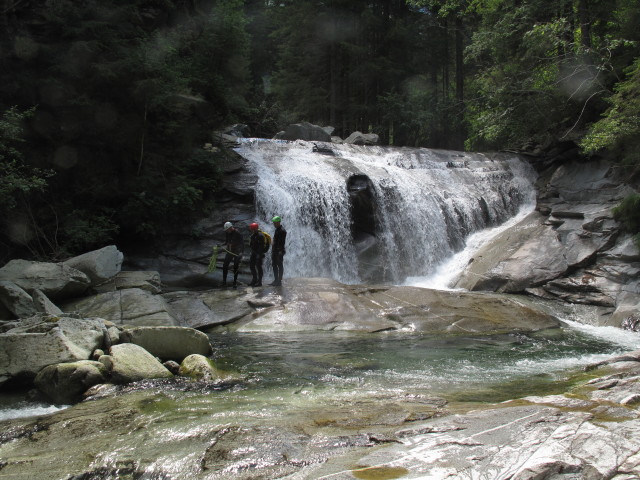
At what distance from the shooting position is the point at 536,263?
1359 cm

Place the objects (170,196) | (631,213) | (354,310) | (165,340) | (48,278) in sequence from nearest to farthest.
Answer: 1. (165,340)
2. (48,278)
3. (354,310)
4. (631,213)
5. (170,196)

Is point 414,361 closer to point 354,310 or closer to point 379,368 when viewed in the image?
point 379,368

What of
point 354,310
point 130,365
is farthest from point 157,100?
point 130,365

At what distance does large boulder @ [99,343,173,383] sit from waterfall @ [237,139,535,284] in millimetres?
7892

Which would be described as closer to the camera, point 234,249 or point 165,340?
point 165,340

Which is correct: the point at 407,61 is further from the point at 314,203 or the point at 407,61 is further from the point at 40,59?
the point at 40,59

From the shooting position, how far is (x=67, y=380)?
5699mm

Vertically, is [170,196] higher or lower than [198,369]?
higher

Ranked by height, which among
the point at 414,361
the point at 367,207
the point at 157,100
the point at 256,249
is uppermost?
the point at 157,100

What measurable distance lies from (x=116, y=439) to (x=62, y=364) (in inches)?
82.6

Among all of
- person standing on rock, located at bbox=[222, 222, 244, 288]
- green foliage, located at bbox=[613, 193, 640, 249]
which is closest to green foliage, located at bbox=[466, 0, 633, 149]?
green foliage, located at bbox=[613, 193, 640, 249]

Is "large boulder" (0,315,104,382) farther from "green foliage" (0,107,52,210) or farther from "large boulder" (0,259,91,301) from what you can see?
"green foliage" (0,107,52,210)

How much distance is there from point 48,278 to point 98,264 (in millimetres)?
1194

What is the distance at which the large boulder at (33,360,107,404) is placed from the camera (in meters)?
5.65
